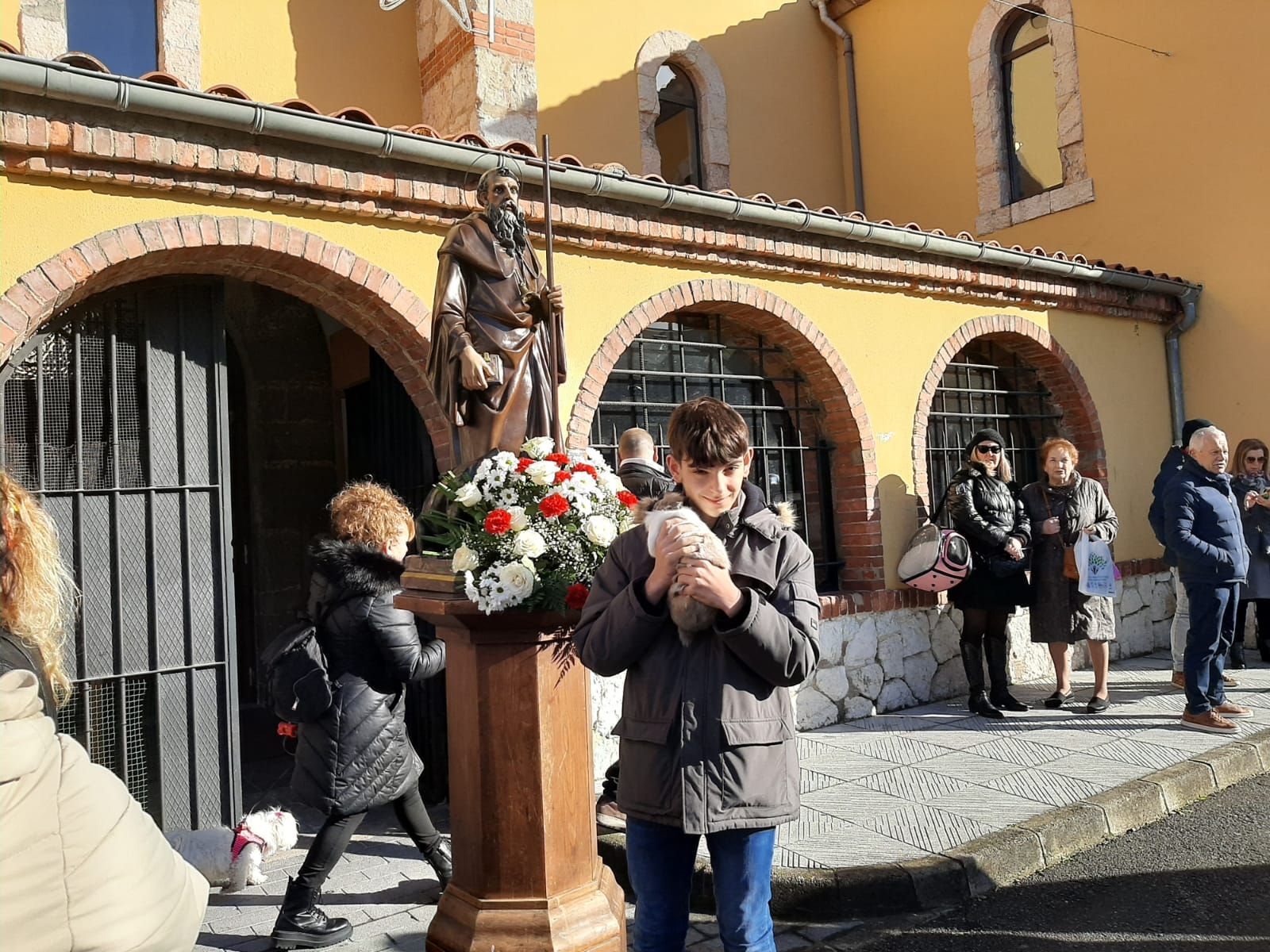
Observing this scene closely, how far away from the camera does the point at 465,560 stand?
3.01 metres

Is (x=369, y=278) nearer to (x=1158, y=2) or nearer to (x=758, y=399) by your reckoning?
(x=758, y=399)

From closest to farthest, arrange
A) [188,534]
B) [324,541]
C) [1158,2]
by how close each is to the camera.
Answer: [324,541]
[188,534]
[1158,2]

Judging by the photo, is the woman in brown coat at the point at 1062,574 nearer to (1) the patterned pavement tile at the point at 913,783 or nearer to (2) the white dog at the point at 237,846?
(1) the patterned pavement tile at the point at 913,783

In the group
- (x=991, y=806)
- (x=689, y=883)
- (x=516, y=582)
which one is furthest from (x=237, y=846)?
(x=991, y=806)

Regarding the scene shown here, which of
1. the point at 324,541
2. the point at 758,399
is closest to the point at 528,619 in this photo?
the point at 324,541

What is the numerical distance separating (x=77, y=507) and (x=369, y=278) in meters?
1.77

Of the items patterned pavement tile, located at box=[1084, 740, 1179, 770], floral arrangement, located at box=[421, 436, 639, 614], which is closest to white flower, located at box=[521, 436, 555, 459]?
floral arrangement, located at box=[421, 436, 639, 614]

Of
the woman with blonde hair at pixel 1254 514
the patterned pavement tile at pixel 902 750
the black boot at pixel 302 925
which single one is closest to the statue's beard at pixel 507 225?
the black boot at pixel 302 925

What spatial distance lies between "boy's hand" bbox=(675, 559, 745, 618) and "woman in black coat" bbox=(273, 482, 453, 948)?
1787mm

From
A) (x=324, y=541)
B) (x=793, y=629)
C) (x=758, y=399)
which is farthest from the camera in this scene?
(x=758, y=399)

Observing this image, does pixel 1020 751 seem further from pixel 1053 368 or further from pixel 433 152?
pixel 433 152

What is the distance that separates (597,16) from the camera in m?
9.55

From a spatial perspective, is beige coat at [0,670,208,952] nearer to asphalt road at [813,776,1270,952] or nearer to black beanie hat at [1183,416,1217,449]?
asphalt road at [813,776,1270,952]

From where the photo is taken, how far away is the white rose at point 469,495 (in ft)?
10.3
